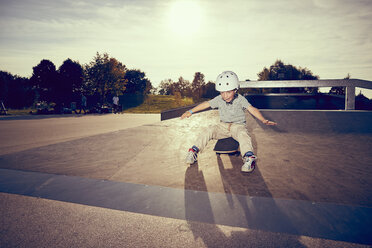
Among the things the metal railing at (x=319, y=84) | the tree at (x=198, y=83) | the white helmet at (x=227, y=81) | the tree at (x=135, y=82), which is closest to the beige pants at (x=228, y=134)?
the white helmet at (x=227, y=81)

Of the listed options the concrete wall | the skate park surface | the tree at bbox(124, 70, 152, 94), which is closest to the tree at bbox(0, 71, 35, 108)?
the tree at bbox(124, 70, 152, 94)

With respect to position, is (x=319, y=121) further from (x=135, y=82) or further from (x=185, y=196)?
(x=135, y=82)

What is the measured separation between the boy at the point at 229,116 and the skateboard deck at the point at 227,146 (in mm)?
101

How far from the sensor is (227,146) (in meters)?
4.52

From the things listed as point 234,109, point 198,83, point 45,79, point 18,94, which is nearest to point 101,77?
point 45,79

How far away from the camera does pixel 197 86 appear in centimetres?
7175

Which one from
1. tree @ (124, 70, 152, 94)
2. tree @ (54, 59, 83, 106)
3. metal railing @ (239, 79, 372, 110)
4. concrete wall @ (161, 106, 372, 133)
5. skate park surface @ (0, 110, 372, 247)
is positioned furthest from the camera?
tree @ (124, 70, 152, 94)

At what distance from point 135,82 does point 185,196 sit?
272ft

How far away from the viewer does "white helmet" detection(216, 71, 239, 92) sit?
4.23 metres

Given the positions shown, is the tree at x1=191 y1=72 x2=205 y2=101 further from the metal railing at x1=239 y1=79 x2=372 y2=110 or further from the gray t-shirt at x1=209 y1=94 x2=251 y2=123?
the gray t-shirt at x1=209 y1=94 x2=251 y2=123

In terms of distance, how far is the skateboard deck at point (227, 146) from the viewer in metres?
4.49

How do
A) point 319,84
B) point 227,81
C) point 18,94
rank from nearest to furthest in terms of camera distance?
point 227,81 < point 319,84 < point 18,94

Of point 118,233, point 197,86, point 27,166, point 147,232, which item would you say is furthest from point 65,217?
point 197,86

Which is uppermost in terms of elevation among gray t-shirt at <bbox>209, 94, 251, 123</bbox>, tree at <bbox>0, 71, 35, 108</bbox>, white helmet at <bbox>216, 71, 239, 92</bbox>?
tree at <bbox>0, 71, 35, 108</bbox>
